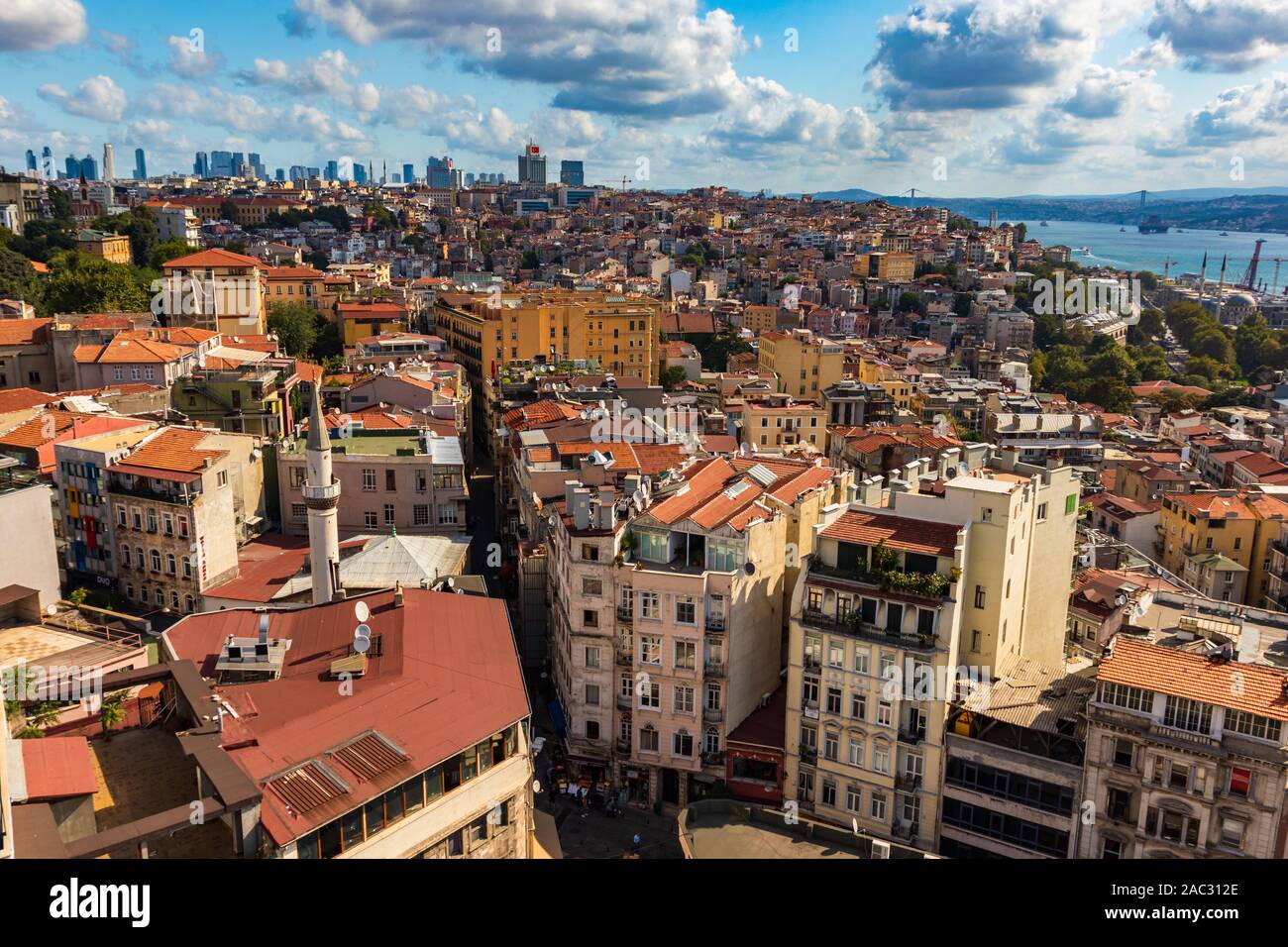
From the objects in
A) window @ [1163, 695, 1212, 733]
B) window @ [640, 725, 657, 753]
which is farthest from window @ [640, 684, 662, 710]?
window @ [1163, 695, 1212, 733]

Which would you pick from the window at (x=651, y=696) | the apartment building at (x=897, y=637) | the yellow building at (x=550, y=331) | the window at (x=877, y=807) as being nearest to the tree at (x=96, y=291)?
the yellow building at (x=550, y=331)

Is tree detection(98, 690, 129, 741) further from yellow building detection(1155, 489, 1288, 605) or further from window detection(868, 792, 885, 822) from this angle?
yellow building detection(1155, 489, 1288, 605)

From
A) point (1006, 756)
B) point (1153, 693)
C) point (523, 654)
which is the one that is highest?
point (1153, 693)

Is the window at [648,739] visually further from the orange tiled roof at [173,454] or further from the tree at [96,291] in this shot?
the tree at [96,291]

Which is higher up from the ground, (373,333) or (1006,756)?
(373,333)

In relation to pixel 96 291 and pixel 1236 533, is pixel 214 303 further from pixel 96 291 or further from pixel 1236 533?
pixel 1236 533

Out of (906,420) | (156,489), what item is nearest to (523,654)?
(156,489)
